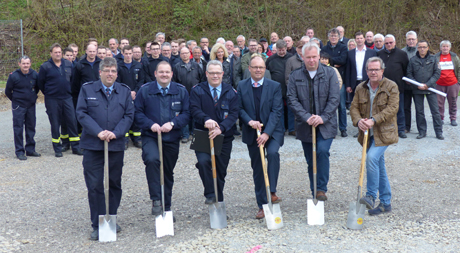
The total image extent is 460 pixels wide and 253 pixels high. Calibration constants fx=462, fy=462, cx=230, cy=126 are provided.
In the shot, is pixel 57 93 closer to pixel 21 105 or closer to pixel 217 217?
pixel 21 105

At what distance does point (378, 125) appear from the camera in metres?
5.49

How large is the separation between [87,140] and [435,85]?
7570 millimetres

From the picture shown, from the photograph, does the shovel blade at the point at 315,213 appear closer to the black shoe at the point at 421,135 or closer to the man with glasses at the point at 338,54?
the man with glasses at the point at 338,54

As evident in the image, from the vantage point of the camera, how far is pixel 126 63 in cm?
952

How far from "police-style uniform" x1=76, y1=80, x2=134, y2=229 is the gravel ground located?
44cm

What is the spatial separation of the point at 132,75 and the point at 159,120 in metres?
4.41

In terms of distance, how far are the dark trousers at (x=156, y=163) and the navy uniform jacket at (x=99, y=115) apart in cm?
33

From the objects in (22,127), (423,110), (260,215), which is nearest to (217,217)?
(260,215)

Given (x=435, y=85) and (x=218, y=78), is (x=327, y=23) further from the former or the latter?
(x=218, y=78)

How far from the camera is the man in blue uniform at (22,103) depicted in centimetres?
877

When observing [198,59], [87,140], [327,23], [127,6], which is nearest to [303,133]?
[87,140]

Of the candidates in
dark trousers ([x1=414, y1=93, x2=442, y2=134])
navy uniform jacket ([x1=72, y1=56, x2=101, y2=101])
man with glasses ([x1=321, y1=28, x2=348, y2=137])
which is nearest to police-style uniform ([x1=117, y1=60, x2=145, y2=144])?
navy uniform jacket ([x1=72, y1=56, x2=101, y2=101])

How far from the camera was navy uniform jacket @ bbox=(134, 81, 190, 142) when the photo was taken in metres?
5.37

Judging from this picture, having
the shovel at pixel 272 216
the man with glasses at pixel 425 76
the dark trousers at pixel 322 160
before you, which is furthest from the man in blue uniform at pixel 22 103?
the man with glasses at pixel 425 76
